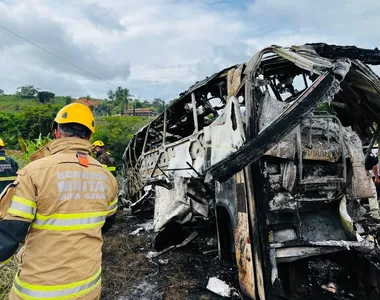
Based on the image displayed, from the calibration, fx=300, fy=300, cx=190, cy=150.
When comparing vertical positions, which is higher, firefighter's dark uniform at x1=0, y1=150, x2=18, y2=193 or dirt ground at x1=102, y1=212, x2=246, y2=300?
firefighter's dark uniform at x1=0, y1=150, x2=18, y2=193

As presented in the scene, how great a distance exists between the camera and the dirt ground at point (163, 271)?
3.28 meters

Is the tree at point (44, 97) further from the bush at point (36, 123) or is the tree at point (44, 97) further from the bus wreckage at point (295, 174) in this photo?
the bus wreckage at point (295, 174)

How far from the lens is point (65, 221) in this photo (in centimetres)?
154

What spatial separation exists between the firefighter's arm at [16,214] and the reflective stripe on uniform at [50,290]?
7.0 inches

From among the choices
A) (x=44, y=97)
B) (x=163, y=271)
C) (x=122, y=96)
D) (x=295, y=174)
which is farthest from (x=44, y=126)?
(x=44, y=97)

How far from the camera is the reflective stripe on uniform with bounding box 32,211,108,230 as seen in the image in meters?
1.51

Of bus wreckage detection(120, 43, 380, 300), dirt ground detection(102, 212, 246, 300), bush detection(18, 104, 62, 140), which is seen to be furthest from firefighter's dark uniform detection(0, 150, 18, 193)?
bush detection(18, 104, 62, 140)

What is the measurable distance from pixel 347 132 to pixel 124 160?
6.42 m

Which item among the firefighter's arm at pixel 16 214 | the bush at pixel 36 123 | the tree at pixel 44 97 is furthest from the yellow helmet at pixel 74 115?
the tree at pixel 44 97

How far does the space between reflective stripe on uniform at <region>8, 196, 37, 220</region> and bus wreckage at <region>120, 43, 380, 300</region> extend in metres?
1.19

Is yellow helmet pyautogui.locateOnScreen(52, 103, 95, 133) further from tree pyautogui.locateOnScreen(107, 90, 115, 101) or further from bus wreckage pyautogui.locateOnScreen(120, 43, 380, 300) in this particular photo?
tree pyautogui.locateOnScreen(107, 90, 115, 101)

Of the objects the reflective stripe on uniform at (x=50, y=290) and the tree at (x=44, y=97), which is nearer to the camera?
the reflective stripe on uniform at (x=50, y=290)

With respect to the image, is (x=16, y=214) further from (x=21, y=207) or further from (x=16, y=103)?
(x=16, y=103)

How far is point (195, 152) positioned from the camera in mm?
3881
